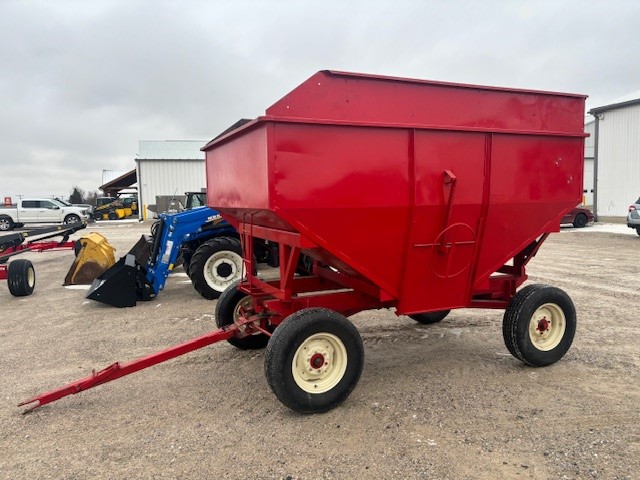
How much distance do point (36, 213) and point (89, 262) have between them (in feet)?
73.4

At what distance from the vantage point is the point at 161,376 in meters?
4.31

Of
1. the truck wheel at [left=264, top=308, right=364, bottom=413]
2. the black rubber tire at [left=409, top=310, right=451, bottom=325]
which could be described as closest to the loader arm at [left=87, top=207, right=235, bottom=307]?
the black rubber tire at [left=409, top=310, right=451, bottom=325]

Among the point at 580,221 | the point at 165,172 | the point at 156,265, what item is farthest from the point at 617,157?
the point at 165,172

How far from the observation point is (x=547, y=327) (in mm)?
4359

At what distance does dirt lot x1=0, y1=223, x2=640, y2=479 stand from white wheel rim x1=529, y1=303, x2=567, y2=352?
229 mm

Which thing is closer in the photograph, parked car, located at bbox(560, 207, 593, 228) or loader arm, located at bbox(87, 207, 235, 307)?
loader arm, located at bbox(87, 207, 235, 307)

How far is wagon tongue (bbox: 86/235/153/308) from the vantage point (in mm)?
6988

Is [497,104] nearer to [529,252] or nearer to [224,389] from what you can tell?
[529,252]

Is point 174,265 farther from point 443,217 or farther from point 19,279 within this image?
point 443,217

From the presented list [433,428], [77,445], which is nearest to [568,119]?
→ [433,428]

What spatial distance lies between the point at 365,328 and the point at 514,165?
2620 millimetres

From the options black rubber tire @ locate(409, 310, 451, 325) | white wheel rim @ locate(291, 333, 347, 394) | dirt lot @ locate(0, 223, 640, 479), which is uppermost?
white wheel rim @ locate(291, 333, 347, 394)

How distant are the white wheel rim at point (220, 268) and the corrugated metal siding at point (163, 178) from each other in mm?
29691

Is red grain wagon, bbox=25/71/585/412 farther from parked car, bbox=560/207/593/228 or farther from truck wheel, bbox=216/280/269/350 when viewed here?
parked car, bbox=560/207/593/228
